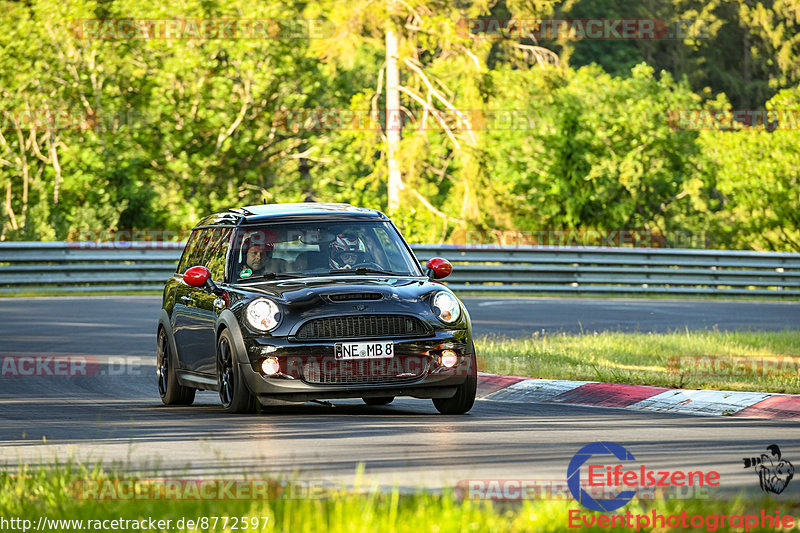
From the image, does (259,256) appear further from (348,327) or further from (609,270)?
(609,270)

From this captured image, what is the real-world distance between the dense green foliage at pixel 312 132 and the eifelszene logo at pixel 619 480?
26.4 metres

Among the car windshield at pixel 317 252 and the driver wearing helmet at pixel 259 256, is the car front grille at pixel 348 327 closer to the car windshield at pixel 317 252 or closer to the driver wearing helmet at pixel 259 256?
the car windshield at pixel 317 252

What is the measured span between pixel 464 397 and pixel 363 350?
0.97m

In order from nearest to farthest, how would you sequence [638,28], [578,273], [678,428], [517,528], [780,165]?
[517,528] < [678,428] < [578,273] < [780,165] < [638,28]

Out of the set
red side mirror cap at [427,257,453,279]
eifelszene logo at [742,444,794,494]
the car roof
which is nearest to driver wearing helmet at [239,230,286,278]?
the car roof

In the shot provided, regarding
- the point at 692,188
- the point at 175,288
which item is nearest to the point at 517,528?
the point at 175,288

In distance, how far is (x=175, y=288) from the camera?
1287 centimetres

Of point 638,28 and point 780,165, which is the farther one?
point 638,28

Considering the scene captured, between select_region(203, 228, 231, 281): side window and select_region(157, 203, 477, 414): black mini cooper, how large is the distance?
0.06 ft

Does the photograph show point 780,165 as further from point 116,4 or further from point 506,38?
point 116,4

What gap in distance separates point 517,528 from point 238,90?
1550 inches

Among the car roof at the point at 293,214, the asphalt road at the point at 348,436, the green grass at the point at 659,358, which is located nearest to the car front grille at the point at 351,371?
the asphalt road at the point at 348,436

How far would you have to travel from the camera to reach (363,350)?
10.6 m

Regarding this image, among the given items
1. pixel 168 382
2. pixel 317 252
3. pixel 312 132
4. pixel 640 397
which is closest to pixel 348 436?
pixel 317 252
